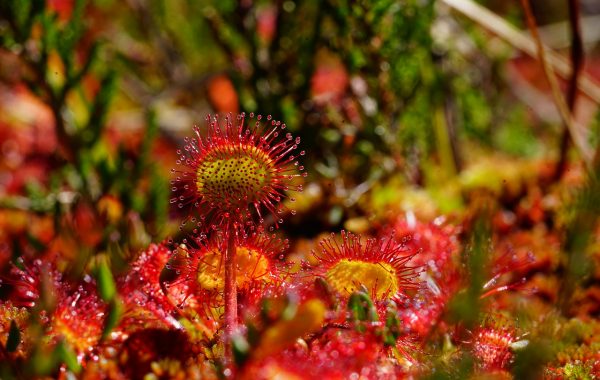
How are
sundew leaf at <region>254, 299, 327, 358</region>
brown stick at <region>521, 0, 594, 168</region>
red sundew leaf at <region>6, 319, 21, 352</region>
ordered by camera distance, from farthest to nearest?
brown stick at <region>521, 0, 594, 168</region> < red sundew leaf at <region>6, 319, 21, 352</region> < sundew leaf at <region>254, 299, 327, 358</region>

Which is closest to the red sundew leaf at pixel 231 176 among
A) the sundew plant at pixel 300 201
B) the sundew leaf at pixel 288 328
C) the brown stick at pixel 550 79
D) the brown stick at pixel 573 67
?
the sundew plant at pixel 300 201

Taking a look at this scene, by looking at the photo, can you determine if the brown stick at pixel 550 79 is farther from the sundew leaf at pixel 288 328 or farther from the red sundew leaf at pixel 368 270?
the sundew leaf at pixel 288 328

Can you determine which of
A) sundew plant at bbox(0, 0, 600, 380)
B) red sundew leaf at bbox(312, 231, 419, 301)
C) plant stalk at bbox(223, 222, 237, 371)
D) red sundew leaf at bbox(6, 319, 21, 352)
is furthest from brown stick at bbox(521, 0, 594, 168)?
red sundew leaf at bbox(6, 319, 21, 352)

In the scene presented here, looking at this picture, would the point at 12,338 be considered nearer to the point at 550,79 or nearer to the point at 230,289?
the point at 230,289

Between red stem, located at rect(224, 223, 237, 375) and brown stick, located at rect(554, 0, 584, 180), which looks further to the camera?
brown stick, located at rect(554, 0, 584, 180)

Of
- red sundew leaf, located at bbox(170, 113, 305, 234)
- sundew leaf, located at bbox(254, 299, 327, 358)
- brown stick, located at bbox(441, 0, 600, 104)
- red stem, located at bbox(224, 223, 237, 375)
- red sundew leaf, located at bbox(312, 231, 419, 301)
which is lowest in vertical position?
sundew leaf, located at bbox(254, 299, 327, 358)

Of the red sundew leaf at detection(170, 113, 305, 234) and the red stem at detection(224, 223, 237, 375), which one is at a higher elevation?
the red sundew leaf at detection(170, 113, 305, 234)

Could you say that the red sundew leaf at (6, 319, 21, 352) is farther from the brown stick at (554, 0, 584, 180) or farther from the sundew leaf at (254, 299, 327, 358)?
the brown stick at (554, 0, 584, 180)

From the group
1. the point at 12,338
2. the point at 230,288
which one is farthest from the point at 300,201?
the point at 12,338

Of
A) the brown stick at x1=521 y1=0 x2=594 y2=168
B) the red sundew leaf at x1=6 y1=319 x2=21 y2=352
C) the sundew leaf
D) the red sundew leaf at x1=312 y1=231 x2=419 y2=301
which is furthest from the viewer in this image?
the brown stick at x1=521 y1=0 x2=594 y2=168

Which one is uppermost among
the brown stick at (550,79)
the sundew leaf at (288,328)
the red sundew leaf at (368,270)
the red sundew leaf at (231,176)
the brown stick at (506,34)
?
the brown stick at (506,34)
